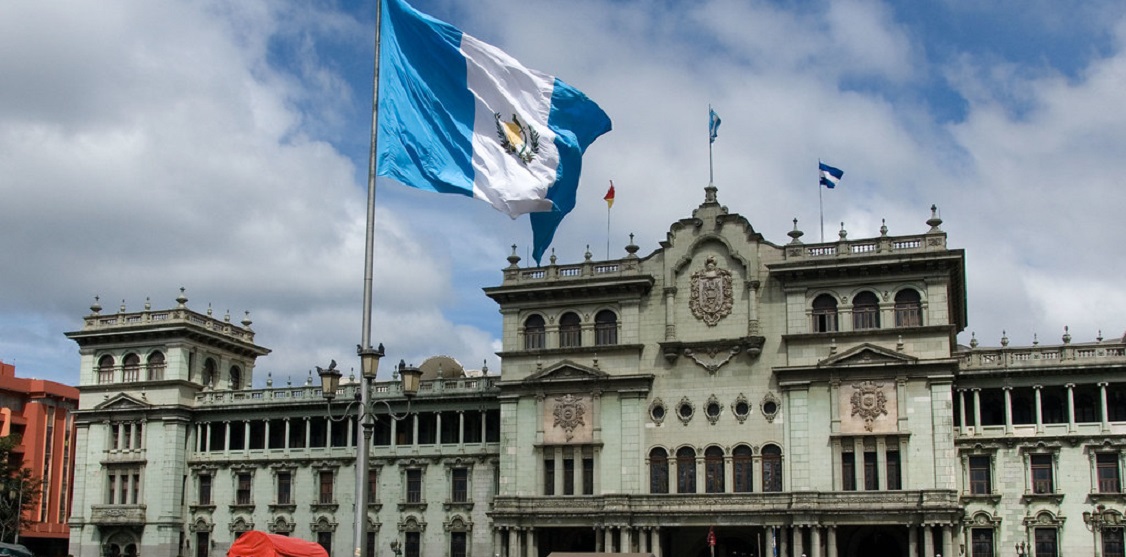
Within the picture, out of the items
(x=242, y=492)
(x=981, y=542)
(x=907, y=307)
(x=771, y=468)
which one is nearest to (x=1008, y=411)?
(x=981, y=542)

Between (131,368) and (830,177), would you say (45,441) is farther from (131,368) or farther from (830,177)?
(830,177)

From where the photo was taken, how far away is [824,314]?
213 ft

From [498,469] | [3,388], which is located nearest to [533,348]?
[498,469]

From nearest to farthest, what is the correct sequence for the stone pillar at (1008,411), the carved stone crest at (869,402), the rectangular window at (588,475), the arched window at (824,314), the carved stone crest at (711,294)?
the carved stone crest at (869,402)
the stone pillar at (1008,411)
the arched window at (824,314)
the carved stone crest at (711,294)
the rectangular window at (588,475)

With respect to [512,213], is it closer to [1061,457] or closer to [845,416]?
[845,416]

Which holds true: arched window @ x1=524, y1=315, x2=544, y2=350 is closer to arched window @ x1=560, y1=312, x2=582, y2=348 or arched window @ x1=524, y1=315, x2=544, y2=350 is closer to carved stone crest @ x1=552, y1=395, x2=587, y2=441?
arched window @ x1=560, y1=312, x2=582, y2=348

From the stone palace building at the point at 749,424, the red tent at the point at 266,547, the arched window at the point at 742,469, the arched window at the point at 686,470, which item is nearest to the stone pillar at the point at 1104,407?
the stone palace building at the point at 749,424

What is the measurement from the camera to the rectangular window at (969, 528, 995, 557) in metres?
63.3

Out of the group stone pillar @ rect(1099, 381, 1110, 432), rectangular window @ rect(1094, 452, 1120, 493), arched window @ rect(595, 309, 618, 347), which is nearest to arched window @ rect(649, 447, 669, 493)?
arched window @ rect(595, 309, 618, 347)

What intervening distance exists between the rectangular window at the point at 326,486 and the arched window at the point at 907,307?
3577 cm

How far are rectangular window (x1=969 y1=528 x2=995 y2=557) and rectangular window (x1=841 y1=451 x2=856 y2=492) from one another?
6.69 m

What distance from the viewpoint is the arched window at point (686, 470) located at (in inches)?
2598

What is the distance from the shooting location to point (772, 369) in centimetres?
6506

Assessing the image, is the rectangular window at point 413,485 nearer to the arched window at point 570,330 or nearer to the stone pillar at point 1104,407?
the arched window at point 570,330
